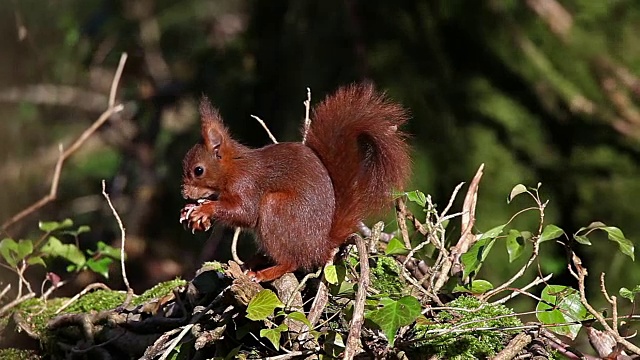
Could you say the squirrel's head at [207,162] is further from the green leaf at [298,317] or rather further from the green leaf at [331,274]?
the green leaf at [298,317]

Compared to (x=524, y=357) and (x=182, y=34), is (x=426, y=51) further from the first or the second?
(x=182, y=34)

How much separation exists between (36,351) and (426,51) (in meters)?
1.26

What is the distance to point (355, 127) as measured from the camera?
50.4 inches

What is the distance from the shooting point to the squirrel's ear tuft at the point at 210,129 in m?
1.43

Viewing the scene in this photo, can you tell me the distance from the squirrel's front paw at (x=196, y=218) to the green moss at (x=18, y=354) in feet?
1.13

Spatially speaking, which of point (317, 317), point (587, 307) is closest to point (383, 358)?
point (317, 317)

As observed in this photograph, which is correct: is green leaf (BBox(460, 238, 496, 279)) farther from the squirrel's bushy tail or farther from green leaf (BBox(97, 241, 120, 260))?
green leaf (BBox(97, 241, 120, 260))

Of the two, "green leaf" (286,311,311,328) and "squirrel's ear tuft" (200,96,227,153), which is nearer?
"green leaf" (286,311,311,328)

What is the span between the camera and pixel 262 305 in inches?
39.6

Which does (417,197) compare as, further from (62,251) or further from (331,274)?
(62,251)

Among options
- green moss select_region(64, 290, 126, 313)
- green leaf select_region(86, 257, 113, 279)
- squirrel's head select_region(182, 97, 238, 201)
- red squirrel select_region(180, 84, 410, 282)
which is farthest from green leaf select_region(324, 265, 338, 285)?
green leaf select_region(86, 257, 113, 279)

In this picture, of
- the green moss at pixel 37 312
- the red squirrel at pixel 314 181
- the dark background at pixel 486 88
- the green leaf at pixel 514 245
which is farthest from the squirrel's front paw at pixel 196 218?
the dark background at pixel 486 88

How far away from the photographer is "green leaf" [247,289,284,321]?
0.99 m

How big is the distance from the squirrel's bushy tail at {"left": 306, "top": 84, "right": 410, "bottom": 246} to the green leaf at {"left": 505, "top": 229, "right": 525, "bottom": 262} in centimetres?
18
